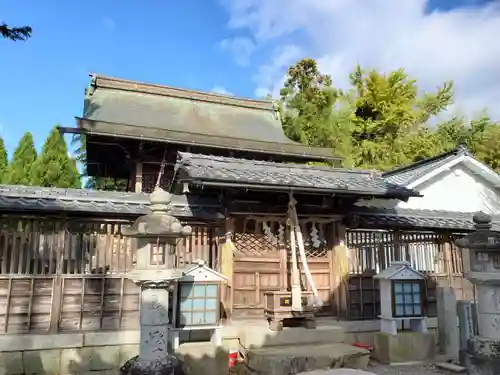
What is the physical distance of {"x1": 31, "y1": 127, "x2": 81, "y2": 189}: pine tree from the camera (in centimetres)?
2122

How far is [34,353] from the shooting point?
7414mm

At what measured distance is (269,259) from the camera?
9.46m

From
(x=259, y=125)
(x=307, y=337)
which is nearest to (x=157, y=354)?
(x=307, y=337)

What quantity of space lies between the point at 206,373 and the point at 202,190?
13.2ft

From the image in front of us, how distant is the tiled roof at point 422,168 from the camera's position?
16.0 metres

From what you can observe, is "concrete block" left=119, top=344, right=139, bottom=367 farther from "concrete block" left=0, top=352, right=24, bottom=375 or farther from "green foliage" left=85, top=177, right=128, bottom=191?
"green foliage" left=85, top=177, right=128, bottom=191

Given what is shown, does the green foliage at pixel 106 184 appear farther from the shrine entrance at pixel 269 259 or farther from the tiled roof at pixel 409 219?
the tiled roof at pixel 409 219

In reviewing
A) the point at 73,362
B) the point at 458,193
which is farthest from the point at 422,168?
the point at 73,362

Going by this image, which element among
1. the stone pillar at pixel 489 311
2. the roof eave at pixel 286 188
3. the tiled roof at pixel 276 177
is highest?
the tiled roof at pixel 276 177

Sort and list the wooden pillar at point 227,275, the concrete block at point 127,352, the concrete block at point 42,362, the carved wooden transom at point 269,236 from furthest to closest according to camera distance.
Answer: the carved wooden transom at point 269,236 < the wooden pillar at point 227,275 < the concrete block at point 127,352 < the concrete block at point 42,362

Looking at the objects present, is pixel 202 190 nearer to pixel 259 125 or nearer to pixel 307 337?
pixel 307 337

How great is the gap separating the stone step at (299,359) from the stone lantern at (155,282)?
2208 millimetres

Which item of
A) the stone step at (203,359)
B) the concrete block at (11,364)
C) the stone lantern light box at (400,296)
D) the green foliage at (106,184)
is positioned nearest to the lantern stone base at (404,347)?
the stone lantern light box at (400,296)

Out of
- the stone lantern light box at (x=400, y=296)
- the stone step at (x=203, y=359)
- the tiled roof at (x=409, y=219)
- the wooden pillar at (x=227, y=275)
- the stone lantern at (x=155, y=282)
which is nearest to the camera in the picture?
the stone lantern at (x=155, y=282)
